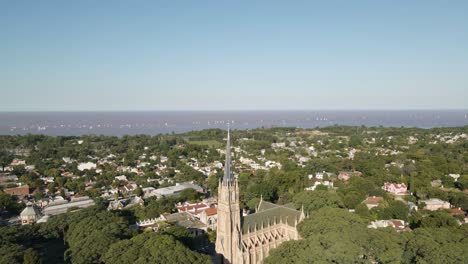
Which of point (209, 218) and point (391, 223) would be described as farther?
point (209, 218)

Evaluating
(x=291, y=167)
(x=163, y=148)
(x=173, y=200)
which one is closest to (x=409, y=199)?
(x=291, y=167)

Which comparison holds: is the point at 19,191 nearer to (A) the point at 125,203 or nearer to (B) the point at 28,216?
(B) the point at 28,216

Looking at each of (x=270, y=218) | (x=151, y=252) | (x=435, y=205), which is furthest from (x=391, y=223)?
(x=151, y=252)

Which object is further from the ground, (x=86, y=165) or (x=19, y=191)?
(x=86, y=165)

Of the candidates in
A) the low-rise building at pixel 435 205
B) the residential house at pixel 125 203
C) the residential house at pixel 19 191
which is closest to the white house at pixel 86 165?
the residential house at pixel 19 191

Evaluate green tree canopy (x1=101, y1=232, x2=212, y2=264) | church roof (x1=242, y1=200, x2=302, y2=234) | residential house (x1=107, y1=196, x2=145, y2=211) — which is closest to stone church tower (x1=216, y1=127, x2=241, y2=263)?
church roof (x1=242, y1=200, x2=302, y2=234)

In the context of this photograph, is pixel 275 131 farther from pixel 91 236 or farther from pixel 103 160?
pixel 91 236

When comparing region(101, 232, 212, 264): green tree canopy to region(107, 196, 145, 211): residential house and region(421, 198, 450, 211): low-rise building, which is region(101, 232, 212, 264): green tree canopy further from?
region(421, 198, 450, 211): low-rise building
